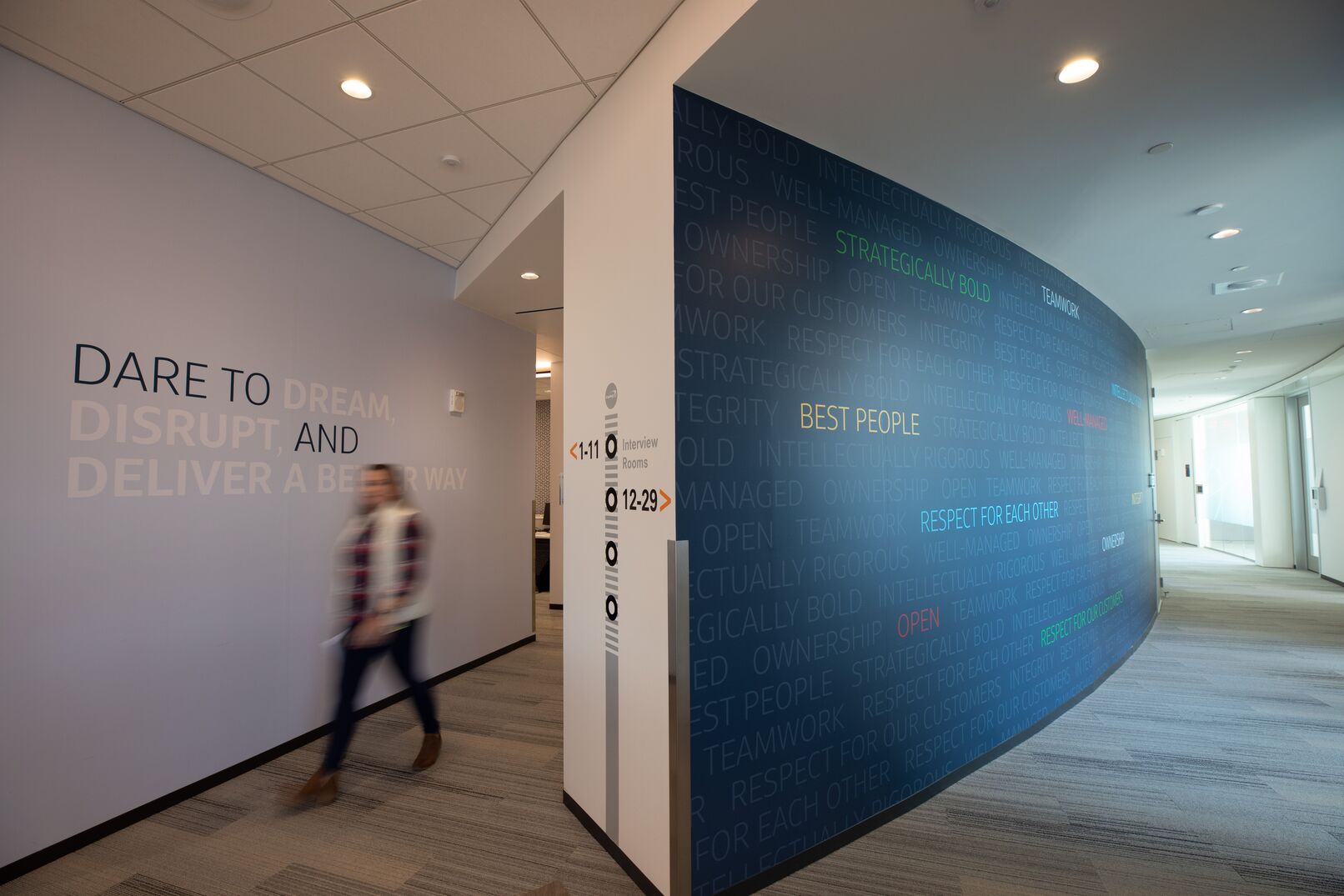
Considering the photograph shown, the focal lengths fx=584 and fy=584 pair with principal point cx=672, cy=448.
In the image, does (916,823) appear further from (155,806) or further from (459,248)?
Answer: (459,248)

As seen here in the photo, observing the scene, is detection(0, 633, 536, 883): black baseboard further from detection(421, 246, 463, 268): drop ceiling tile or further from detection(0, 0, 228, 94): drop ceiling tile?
detection(421, 246, 463, 268): drop ceiling tile

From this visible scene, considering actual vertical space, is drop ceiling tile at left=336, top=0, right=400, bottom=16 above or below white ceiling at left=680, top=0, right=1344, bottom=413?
above

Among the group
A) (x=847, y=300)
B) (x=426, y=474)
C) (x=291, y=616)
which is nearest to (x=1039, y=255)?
(x=847, y=300)

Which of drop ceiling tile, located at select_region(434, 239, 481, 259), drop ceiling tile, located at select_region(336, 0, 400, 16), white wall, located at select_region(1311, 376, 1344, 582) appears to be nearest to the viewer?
drop ceiling tile, located at select_region(336, 0, 400, 16)

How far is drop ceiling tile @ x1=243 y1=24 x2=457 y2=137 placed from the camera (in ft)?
7.95

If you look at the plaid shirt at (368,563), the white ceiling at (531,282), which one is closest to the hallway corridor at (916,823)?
the plaid shirt at (368,563)

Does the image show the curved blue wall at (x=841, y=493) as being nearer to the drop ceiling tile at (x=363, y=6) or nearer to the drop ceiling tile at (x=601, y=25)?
the drop ceiling tile at (x=601, y=25)

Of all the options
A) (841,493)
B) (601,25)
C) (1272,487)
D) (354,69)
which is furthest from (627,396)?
(1272,487)

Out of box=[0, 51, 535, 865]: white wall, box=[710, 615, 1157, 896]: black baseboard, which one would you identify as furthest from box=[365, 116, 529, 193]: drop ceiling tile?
box=[710, 615, 1157, 896]: black baseboard

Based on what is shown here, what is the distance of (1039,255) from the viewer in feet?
14.0

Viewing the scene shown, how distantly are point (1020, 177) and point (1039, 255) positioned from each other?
4.63 feet

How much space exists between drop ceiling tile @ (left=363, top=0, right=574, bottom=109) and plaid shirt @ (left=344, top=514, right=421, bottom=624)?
85.5 inches

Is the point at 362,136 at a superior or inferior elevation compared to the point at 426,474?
superior

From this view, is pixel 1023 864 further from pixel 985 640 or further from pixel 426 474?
pixel 426 474
